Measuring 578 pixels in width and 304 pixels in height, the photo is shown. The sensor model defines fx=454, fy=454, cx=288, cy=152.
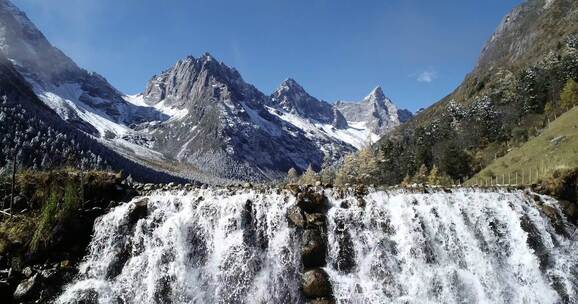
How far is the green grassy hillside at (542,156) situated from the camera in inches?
2144

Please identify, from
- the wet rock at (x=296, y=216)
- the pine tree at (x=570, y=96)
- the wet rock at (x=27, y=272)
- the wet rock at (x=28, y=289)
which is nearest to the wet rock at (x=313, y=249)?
the wet rock at (x=296, y=216)

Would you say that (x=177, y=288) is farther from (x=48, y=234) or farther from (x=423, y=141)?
(x=423, y=141)

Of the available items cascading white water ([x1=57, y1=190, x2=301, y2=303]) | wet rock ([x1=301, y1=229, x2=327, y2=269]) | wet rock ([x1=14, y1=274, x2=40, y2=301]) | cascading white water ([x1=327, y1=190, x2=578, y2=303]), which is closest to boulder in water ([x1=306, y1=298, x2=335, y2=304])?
cascading white water ([x1=327, y1=190, x2=578, y2=303])

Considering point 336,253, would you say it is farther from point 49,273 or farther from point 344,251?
point 49,273

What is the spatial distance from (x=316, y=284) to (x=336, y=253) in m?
2.82

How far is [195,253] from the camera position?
30438 millimetres

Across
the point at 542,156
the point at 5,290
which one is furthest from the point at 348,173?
the point at 5,290

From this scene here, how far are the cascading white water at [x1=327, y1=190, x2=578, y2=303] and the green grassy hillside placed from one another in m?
19.8

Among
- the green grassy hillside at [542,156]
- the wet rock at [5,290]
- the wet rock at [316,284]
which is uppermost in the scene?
the green grassy hillside at [542,156]

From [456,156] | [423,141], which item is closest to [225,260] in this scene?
[456,156]

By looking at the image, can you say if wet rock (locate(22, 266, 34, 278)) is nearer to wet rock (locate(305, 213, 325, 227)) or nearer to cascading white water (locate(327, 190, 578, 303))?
wet rock (locate(305, 213, 325, 227))

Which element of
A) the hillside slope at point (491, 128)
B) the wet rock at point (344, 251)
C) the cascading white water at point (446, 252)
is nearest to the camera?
the cascading white water at point (446, 252)

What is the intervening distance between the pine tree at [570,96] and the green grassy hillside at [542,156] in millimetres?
18377

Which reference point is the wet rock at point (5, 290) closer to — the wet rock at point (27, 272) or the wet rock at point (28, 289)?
the wet rock at point (28, 289)
